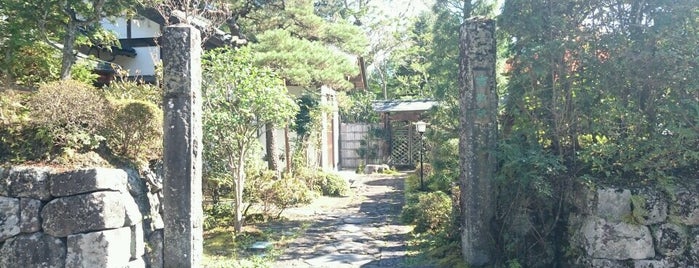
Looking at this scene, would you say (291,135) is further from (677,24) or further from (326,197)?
(677,24)

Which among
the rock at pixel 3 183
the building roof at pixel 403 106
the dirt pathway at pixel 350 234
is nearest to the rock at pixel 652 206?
the dirt pathway at pixel 350 234

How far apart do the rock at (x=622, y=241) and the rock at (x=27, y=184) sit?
5.08 meters

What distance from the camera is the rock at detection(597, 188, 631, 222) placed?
4508 millimetres

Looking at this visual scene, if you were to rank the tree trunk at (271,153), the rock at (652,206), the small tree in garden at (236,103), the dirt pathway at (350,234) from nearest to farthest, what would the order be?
the rock at (652,206) < the dirt pathway at (350,234) < the small tree in garden at (236,103) < the tree trunk at (271,153)

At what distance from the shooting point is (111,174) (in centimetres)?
456

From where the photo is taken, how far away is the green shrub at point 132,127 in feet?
16.6

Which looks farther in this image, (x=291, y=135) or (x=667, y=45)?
(x=291, y=135)

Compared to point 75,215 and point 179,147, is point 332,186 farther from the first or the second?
point 75,215

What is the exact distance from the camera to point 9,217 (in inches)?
171

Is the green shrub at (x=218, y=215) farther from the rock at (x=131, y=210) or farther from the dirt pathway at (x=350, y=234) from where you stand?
the rock at (x=131, y=210)

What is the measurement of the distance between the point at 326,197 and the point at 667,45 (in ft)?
28.3

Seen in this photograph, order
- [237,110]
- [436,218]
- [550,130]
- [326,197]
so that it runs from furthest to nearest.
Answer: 1. [326,197]
2. [436,218]
3. [237,110]
4. [550,130]

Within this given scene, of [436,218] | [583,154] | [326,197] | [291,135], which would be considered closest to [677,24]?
[583,154]

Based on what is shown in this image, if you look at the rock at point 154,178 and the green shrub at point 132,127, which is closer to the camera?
the green shrub at point 132,127
